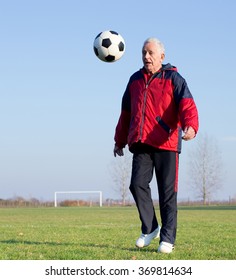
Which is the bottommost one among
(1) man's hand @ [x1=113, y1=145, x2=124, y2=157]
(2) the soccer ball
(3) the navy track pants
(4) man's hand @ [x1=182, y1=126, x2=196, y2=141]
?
(3) the navy track pants

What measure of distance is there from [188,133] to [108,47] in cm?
253

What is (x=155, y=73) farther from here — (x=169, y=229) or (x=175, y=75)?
(x=169, y=229)

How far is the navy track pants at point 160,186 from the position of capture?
737 cm

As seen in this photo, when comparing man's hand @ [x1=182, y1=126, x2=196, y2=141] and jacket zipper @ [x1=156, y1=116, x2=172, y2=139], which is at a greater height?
jacket zipper @ [x1=156, y1=116, x2=172, y2=139]

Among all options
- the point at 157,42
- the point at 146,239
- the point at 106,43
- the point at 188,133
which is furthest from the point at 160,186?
the point at 106,43

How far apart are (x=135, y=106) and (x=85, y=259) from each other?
2.02 metres

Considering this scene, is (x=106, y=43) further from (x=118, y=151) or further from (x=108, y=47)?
(x=118, y=151)

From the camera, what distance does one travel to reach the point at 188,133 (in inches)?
274

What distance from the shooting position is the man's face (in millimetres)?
7332

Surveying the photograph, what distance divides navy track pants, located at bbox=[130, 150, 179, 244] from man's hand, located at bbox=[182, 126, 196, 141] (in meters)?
0.46

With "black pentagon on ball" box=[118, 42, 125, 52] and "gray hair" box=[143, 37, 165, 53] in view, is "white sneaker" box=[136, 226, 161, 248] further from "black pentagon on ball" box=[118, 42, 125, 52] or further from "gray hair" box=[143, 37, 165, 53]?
"black pentagon on ball" box=[118, 42, 125, 52]

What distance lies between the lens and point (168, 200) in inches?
291

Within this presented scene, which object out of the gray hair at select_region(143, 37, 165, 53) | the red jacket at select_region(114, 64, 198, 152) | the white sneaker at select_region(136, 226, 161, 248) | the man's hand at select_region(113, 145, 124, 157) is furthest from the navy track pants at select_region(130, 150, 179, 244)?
the gray hair at select_region(143, 37, 165, 53)
